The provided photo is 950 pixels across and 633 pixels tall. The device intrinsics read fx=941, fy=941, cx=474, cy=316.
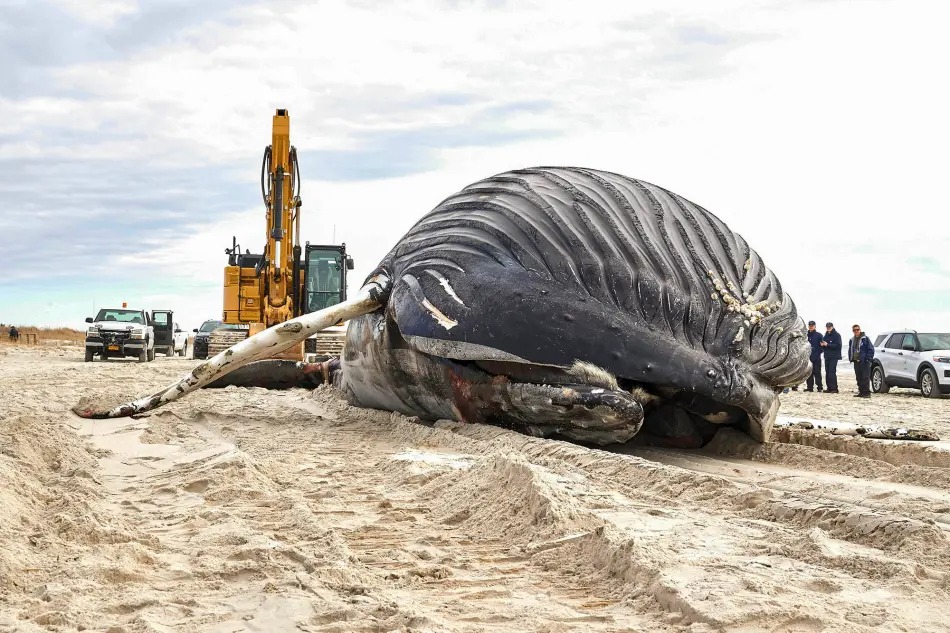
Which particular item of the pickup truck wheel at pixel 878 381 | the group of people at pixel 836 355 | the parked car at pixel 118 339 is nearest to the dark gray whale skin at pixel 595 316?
the group of people at pixel 836 355

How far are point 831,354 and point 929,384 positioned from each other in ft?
6.79

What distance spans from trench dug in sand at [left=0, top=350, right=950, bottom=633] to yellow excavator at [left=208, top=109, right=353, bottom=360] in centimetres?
1259

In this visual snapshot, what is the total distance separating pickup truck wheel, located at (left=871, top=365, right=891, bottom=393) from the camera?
64.8ft

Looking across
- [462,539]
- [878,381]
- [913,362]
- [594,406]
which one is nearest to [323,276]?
[878,381]

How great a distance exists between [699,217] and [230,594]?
15.4 ft

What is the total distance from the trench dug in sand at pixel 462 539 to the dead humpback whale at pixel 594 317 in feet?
1.28

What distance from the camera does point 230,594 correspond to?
295cm

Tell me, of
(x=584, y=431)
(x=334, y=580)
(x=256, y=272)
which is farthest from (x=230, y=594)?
(x=256, y=272)

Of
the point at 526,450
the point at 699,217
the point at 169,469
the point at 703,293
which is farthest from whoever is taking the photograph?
the point at 699,217

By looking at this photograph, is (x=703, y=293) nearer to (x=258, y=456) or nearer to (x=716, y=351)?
(x=716, y=351)

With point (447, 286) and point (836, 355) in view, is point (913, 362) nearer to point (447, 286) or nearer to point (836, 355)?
point (836, 355)

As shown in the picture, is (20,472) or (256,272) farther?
(256,272)

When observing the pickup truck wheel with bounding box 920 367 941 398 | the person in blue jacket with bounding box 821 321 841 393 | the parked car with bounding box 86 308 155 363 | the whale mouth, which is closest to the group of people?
the person in blue jacket with bounding box 821 321 841 393

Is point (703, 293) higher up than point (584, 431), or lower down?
higher up
